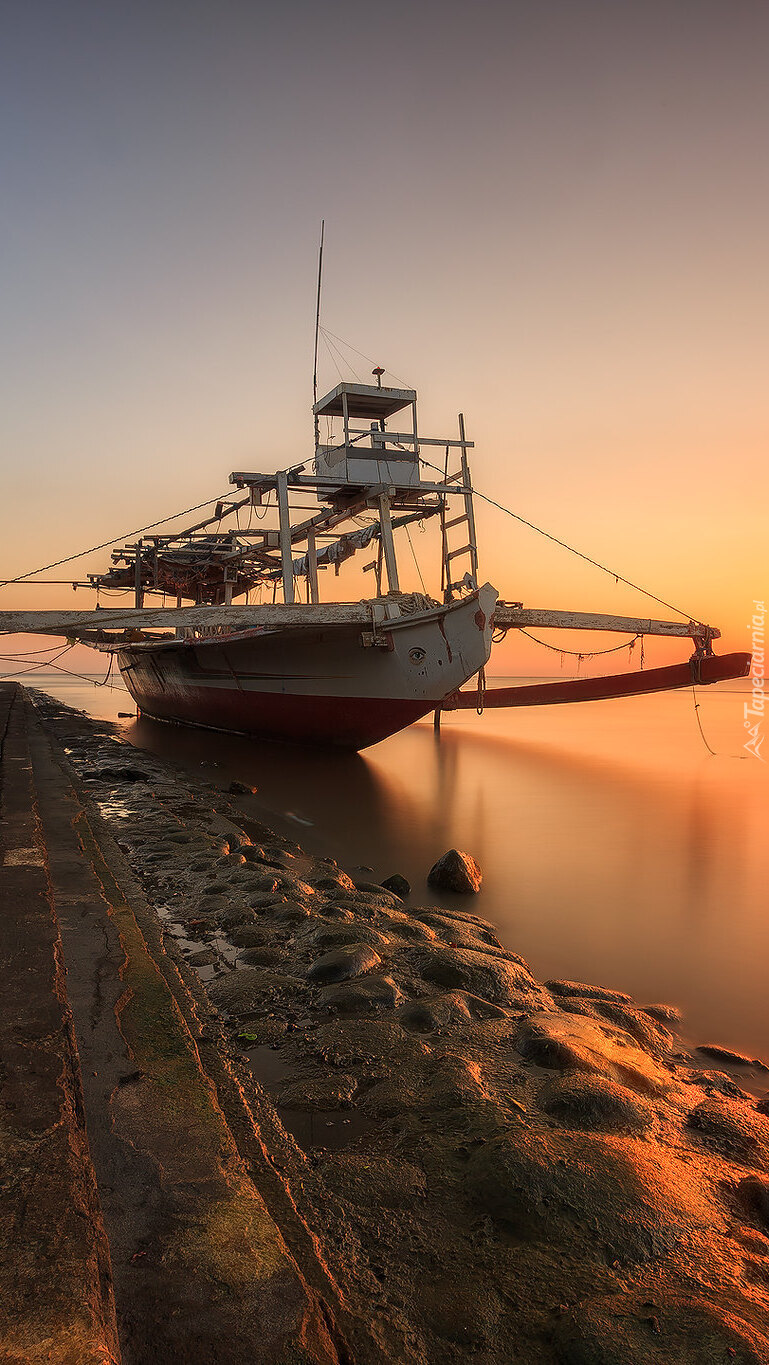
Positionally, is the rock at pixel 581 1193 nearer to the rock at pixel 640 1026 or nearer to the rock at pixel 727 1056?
the rock at pixel 640 1026

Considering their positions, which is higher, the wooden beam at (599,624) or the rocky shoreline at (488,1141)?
the wooden beam at (599,624)

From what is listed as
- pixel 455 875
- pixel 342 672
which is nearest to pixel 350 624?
pixel 342 672

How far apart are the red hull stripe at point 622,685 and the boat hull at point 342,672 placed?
4.24m

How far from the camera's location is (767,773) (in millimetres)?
19516

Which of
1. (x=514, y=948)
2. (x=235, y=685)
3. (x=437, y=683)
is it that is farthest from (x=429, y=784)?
(x=514, y=948)

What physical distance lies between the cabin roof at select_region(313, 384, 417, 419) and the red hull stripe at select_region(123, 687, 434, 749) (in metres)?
6.89

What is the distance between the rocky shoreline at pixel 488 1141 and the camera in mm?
1992

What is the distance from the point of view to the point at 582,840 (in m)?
10.7

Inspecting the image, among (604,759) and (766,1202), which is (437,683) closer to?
(604,759)

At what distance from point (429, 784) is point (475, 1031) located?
38.0 feet

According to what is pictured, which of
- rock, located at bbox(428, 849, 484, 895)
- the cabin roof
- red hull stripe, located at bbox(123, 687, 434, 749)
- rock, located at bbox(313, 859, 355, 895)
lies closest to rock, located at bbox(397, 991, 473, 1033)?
rock, located at bbox(313, 859, 355, 895)

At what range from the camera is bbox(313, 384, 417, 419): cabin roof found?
1642 centimetres

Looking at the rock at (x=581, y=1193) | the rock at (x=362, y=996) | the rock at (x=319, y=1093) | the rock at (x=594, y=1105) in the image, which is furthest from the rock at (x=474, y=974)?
the rock at (x=581, y=1193)

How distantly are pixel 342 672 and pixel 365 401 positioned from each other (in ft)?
21.2
